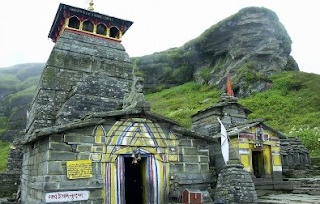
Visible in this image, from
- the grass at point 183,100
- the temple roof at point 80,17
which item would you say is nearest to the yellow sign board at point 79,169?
the temple roof at point 80,17

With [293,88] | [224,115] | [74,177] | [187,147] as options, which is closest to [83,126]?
[74,177]

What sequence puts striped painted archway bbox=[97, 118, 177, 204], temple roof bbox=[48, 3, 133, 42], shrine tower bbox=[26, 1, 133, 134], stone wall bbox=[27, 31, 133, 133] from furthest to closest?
temple roof bbox=[48, 3, 133, 42] < shrine tower bbox=[26, 1, 133, 134] < stone wall bbox=[27, 31, 133, 133] < striped painted archway bbox=[97, 118, 177, 204]

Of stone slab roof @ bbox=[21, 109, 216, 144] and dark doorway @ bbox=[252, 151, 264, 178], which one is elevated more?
stone slab roof @ bbox=[21, 109, 216, 144]

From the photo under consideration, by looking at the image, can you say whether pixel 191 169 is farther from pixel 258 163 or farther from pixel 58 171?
pixel 58 171

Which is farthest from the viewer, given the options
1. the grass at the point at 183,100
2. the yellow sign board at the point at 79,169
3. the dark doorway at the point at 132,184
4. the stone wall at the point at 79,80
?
the grass at the point at 183,100

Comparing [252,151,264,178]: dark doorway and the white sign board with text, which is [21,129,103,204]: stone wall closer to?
the white sign board with text

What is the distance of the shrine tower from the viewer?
14.9m

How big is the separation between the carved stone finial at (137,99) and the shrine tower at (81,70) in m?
3.02

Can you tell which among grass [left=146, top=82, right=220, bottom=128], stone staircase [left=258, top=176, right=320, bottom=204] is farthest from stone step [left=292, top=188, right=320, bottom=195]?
grass [left=146, top=82, right=220, bottom=128]

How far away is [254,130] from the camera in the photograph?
41.3 ft

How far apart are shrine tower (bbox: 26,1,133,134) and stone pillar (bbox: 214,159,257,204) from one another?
7.04 metres

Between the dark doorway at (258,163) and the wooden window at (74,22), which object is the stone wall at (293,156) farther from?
the wooden window at (74,22)

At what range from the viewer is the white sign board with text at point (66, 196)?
28.9ft

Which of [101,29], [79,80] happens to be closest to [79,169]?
[79,80]
